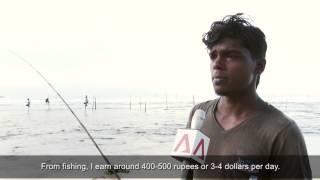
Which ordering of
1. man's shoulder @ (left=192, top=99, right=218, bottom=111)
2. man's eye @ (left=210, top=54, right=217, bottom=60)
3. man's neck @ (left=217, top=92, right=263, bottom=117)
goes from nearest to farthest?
man's neck @ (left=217, top=92, right=263, bottom=117)
man's eye @ (left=210, top=54, right=217, bottom=60)
man's shoulder @ (left=192, top=99, right=218, bottom=111)

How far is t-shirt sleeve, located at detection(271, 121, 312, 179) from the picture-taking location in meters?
2.38

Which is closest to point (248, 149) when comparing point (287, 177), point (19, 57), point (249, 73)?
point (287, 177)

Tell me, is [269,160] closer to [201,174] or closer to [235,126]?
[235,126]

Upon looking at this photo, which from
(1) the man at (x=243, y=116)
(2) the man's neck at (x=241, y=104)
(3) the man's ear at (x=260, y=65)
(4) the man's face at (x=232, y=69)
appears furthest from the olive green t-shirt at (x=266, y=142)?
(3) the man's ear at (x=260, y=65)

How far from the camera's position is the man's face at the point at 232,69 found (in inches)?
108

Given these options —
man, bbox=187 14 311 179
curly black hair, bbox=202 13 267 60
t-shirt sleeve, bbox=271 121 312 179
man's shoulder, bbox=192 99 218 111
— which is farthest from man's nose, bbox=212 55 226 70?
t-shirt sleeve, bbox=271 121 312 179

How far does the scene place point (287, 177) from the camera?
2.47m

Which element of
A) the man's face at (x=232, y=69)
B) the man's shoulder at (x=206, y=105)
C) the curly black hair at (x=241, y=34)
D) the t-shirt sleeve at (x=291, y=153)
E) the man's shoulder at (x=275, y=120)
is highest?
the curly black hair at (x=241, y=34)

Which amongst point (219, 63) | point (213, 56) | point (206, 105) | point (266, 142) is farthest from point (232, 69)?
point (266, 142)

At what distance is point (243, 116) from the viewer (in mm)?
2748

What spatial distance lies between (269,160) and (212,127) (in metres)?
0.52

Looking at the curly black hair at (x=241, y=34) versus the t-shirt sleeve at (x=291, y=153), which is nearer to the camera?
the t-shirt sleeve at (x=291, y=153)

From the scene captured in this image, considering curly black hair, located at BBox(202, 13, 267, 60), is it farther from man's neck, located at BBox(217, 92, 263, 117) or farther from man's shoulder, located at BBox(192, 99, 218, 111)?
man's shoulder, located at BBox(192, 99, 218, 111)

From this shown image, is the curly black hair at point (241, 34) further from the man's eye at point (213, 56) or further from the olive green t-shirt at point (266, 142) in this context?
the olive green t-shirt at point (266, 142)
